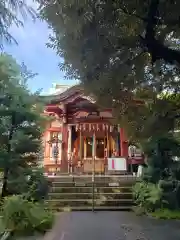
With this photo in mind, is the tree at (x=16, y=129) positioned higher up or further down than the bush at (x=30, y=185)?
higher up

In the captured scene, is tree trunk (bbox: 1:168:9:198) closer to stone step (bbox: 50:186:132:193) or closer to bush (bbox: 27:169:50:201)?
bush (bbox: 27:169:50:201)

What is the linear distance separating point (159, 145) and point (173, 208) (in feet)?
6.26

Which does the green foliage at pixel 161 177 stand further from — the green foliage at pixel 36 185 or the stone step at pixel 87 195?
the green foliage at pixel 36 185

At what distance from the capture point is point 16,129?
24.4 ft

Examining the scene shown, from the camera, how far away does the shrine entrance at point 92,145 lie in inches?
610

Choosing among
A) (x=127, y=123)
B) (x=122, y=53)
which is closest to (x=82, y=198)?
(x=127, y=123)

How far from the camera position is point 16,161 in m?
6.96

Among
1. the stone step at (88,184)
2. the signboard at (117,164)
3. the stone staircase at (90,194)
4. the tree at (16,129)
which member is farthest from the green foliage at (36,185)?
the signboard at (117,164)

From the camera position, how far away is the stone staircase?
31.3 ft

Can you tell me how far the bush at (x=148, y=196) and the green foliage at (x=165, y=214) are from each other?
0.78 feet

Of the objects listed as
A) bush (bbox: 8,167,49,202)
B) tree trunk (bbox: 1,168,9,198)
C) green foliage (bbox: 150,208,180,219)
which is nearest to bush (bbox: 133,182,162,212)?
green foliage (bbox: 150,208,180,219)

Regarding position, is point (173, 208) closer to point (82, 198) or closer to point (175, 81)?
point (82, 198)

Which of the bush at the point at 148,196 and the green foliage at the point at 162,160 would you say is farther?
the green foliage at the point at 162,160

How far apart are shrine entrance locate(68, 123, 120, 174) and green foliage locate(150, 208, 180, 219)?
6.78 meters
